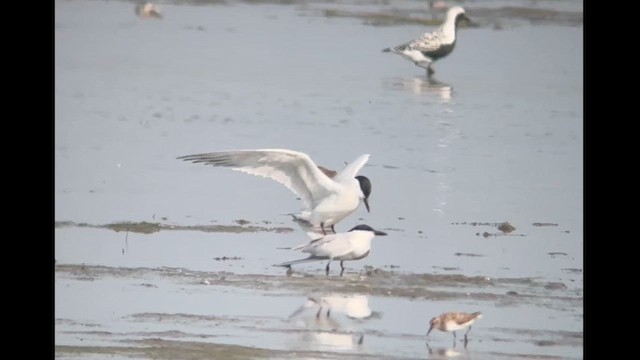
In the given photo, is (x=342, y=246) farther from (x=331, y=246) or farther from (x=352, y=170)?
(x=352, y=170)

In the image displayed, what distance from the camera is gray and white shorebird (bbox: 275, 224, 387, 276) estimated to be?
6.88 m

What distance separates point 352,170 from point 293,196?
39cm

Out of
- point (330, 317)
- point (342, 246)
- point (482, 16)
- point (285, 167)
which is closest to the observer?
point (330, 317)

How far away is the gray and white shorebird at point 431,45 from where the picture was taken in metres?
7.99

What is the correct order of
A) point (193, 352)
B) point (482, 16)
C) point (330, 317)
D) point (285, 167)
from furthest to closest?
point (482, 16)
point (285, 167)
point (330, 317)
point (193, 352)

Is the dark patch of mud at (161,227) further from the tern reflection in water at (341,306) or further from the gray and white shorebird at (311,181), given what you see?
the tern reflection in water at (341,306)

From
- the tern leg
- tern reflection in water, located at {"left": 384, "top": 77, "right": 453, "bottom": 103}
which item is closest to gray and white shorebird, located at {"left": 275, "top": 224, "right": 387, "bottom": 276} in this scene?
tern reflection in water, located at {"left": 384, "top": 77, "right": 453, "bottom": 103}

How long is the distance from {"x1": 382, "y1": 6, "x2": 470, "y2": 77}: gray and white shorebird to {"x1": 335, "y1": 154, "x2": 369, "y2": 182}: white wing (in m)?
1.03

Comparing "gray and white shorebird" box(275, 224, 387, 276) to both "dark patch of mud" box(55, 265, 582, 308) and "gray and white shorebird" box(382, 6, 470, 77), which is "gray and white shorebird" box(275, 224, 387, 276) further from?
"gray and white shorebird" box(382, 6, 470, 77)

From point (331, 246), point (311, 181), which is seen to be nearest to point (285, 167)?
point (311, 181)

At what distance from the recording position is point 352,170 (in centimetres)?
713

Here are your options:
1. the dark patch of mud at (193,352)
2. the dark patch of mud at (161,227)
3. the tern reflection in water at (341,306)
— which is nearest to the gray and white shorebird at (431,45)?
the dark patch of mud at (161,227)

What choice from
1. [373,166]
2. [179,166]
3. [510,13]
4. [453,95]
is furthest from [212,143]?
[510,13]
